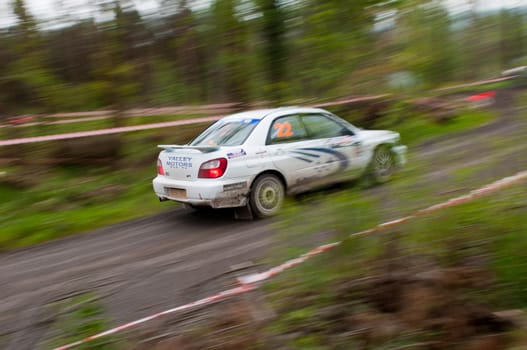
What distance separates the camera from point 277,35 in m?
10.2

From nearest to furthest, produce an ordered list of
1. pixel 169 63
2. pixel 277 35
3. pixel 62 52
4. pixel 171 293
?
pixel 171 293 < pixel 277 35 < pixel 62 52 < pixel 169 63

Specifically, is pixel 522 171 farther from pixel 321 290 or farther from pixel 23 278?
pixel 23 278

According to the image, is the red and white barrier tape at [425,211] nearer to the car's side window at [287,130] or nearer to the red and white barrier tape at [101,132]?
the car's side window at [287,130]

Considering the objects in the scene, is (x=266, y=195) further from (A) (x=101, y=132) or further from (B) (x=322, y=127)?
(A) (x=101, y=132)

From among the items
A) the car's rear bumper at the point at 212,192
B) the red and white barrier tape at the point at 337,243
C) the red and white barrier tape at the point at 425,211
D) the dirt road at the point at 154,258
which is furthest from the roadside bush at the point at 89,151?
the red and white barrier tape at the point at 425,211

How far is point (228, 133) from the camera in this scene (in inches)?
316

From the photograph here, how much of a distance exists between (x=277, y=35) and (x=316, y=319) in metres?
7.56

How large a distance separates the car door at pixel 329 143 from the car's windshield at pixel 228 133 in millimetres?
959

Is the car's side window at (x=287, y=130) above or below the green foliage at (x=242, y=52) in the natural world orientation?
below

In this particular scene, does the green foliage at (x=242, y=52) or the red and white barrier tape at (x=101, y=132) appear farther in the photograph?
the red and white barrier tape at (x=101, y=132)

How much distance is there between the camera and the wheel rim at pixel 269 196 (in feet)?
25.4

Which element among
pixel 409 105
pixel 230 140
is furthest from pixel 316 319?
pixel 230 140

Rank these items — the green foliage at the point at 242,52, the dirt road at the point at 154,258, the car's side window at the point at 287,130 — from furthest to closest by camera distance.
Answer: the car's side window at the point at 287,130 → the green foliage at the point at 242,52 → the dirt road at the point at 154,258

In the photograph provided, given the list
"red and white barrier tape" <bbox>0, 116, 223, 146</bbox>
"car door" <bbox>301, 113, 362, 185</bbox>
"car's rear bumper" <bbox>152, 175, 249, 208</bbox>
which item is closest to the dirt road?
"car's rear bumper" <bbox>152, 175, 249, 208</bbox>
